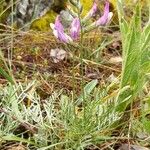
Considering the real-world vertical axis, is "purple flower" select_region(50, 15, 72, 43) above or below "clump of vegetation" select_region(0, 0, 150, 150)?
above

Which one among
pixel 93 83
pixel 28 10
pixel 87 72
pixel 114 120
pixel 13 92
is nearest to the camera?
pixel 114 120

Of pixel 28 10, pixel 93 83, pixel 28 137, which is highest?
pixel 28 10

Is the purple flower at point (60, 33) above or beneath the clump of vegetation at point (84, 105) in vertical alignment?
above

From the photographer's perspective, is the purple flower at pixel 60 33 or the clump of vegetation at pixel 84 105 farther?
the clump of vegetation at pixel 84 105

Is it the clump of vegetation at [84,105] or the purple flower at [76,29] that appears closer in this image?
the purple flower at [76,29]

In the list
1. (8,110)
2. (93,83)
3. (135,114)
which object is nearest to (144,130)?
→ (135,114)

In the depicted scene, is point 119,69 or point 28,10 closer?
point 119,69

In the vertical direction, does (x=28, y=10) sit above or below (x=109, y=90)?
above

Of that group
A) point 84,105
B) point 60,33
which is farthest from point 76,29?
point 84,105

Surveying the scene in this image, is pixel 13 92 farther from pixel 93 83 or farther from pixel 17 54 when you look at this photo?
pixel 17 54

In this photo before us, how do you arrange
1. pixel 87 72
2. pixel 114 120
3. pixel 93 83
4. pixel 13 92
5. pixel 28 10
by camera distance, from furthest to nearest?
pixel 28 10 → pixel 87 72 → pixel 93 83 → pixel 13 92 → pixel 114 120

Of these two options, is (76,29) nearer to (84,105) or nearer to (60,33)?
(60,33)
